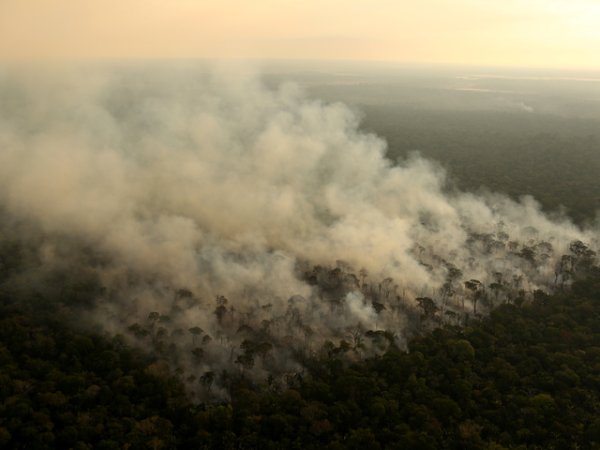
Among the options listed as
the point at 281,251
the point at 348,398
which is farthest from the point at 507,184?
the point at 348,398

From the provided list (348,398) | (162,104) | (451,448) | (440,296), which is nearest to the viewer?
(451,448)

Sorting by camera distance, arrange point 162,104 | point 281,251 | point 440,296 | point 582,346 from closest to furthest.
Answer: point 582,346 → point 440,296 → point 281,251 → point 162,104

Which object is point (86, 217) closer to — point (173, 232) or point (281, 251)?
point (173, 232)

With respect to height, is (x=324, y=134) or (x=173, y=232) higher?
(x=324, y=134)

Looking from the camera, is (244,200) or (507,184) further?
(507,184)

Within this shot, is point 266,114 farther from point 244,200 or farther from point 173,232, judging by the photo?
point 173,232

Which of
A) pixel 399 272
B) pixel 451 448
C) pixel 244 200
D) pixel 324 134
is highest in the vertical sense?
pixel 324 134

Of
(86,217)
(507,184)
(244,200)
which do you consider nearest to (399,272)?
(244,200)
